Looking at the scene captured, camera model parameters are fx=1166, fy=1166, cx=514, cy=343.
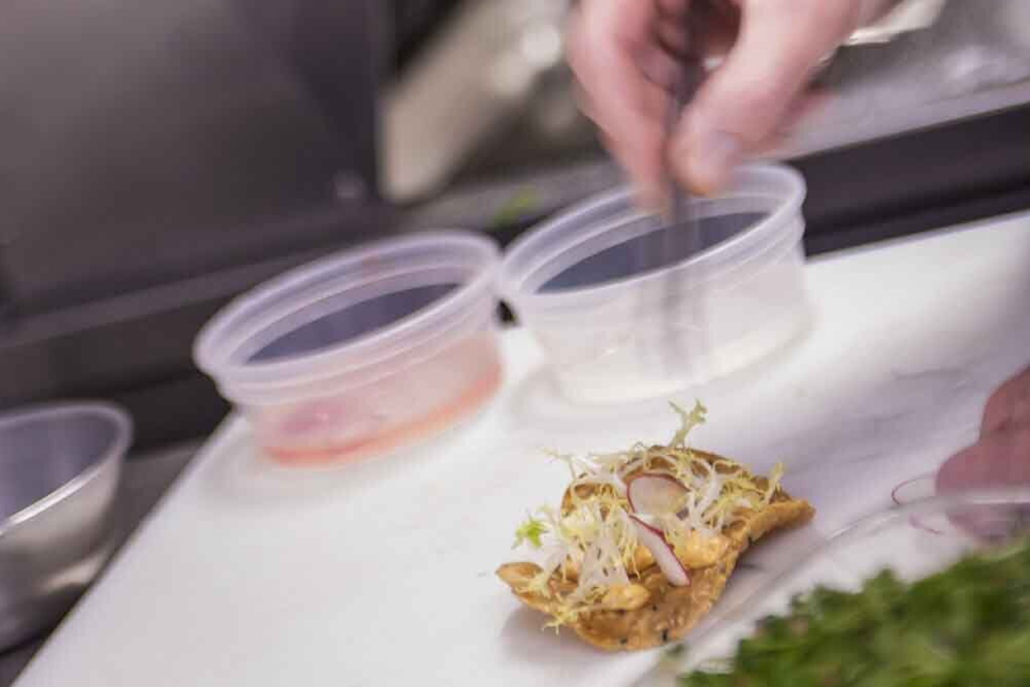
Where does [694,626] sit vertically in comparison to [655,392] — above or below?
below

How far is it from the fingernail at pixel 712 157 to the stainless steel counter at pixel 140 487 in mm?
741

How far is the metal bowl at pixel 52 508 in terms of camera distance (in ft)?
3.53

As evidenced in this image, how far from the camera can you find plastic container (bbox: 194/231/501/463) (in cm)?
120

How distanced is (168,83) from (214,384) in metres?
0.42

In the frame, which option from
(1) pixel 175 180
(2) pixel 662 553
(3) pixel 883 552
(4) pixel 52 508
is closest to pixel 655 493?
(2) pixel 662 553

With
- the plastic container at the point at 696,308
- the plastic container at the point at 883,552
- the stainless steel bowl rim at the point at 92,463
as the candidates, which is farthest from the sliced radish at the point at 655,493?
the stainless steel bowl rim at the point at 92,463

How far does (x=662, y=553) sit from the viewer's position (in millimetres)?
807

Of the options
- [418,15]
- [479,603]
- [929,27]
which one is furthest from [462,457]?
[418,15]

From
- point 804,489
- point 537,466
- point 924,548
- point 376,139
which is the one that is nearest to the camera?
point 924,548

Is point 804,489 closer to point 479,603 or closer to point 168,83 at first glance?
point 479,603

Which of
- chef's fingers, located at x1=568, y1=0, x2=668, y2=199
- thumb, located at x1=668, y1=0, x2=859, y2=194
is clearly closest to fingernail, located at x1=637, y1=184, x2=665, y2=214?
chef's fingers, located at x1=568, y1=0, x2=668, y2=199

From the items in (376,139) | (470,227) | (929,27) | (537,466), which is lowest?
(537,466)

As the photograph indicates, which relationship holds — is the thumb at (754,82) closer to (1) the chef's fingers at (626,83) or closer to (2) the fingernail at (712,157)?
(2) the fingernail at (712,157)

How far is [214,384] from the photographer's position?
59.1 inches
